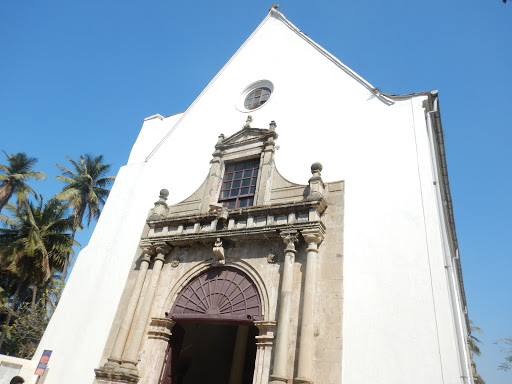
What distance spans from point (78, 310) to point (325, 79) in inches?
372

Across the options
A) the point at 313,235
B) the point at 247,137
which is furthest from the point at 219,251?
the point at 247,137

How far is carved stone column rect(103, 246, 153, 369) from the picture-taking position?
812cm

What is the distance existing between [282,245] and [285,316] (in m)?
1.66

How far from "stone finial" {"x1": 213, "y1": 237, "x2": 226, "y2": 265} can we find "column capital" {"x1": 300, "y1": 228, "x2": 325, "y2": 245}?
6.84ft

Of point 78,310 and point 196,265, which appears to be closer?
point 196,265

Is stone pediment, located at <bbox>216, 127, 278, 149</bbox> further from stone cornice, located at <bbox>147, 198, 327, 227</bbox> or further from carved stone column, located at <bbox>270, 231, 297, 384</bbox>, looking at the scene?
carved stone column, located at <bbox>270, 231, 297, 384</bbox>

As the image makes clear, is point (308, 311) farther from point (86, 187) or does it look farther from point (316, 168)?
point (86, 187)

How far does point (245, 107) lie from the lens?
1184cm

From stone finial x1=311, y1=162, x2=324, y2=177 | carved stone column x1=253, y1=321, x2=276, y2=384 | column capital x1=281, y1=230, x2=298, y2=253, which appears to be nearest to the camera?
carved stone column x1=253, y1=321, x2=276, y2=384

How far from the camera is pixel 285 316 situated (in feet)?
22.6

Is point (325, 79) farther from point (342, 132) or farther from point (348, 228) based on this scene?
point (348, 228)

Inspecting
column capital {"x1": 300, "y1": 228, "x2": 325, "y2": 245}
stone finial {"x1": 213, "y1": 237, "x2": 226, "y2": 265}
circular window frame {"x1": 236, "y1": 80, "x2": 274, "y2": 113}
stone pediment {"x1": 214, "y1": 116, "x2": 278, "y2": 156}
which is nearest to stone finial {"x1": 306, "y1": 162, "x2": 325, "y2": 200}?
A: column capital {"x1": 300, "y1": 228, "x2": 325, "y2": 245}

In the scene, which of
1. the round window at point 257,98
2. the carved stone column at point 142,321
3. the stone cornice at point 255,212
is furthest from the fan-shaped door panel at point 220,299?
the round window at point 257,98

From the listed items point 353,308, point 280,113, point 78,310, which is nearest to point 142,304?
point 78,310
